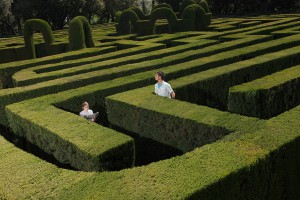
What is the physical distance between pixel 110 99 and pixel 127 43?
13.8 meters

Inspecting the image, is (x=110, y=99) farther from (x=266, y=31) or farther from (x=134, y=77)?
(x=266, y=31)

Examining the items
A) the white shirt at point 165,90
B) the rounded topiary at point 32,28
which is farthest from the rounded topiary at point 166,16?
the white shirt at point 165,90

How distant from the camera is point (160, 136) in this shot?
9039 mm

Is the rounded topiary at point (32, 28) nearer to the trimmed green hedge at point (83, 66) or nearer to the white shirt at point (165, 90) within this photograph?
the trimmed green hedge at point (83, 66)

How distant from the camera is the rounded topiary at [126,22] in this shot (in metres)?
31.7

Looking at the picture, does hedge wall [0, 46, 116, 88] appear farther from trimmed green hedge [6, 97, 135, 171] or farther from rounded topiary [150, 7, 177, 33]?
trimmed green hedge [6, 97, 135, 171]

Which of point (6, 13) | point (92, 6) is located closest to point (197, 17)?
point (92, 6)

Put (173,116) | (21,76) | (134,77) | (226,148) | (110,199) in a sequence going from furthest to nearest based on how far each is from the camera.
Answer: (21,76) < (134,77) < (173,116) < (226,148) < (110,199)

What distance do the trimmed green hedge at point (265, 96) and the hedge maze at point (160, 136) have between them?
0.10 ft

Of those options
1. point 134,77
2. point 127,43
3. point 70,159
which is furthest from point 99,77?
point 127,43

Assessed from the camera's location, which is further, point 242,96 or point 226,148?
point 242,96

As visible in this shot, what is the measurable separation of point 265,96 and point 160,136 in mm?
3501

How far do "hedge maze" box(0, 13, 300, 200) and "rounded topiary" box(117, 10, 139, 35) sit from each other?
1619cm

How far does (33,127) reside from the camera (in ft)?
29.8
